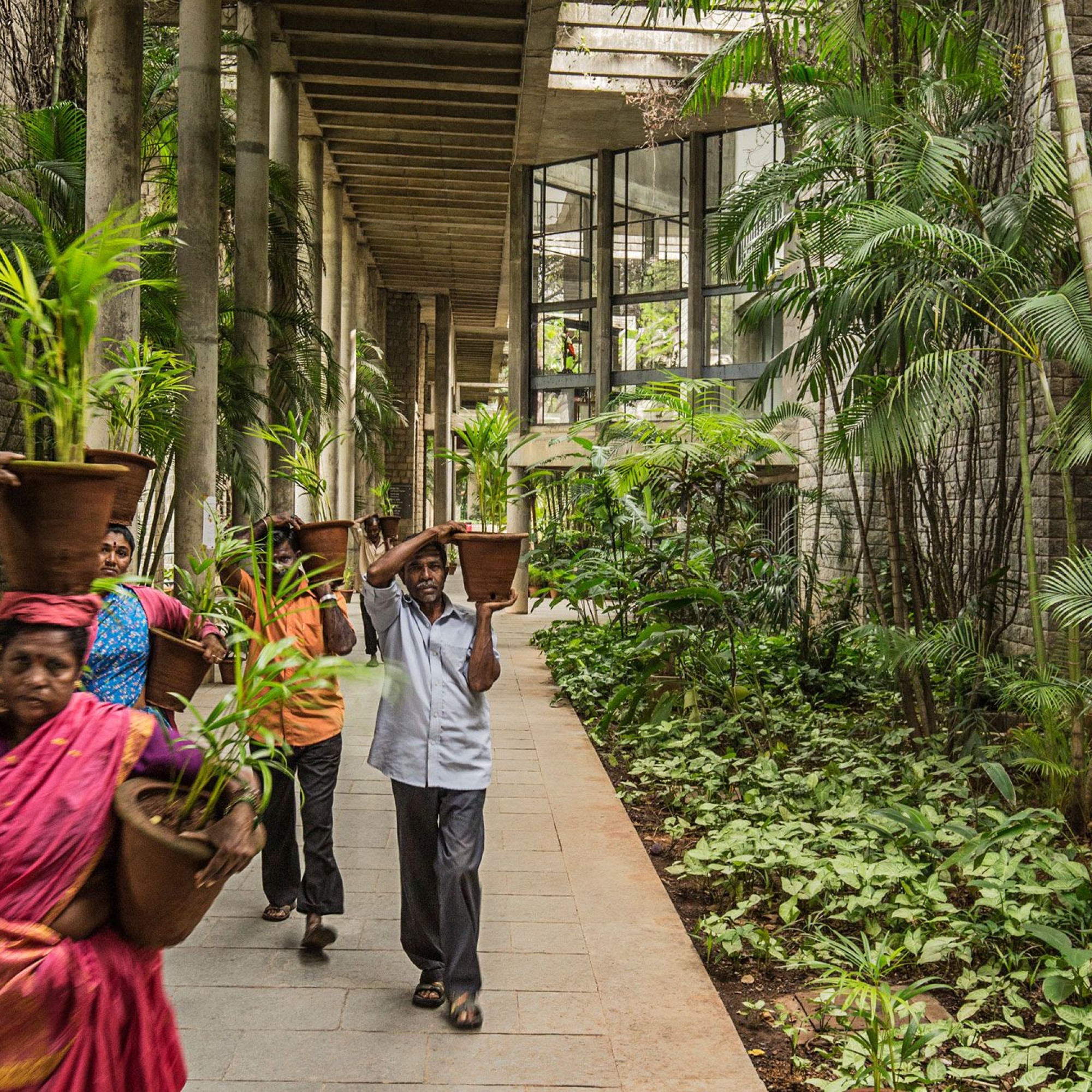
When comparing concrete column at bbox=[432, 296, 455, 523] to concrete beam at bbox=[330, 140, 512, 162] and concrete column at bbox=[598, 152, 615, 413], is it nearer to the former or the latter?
concrete column at bbox=[598, 152, 615, 413]

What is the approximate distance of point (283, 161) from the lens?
44.2 ft

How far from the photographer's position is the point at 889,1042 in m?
3.21

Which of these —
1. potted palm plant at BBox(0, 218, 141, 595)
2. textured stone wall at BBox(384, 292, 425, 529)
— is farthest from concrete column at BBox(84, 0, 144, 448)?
textured stone wall at BBox(384, 292, 425, 529)

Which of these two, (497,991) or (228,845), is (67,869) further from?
(497,991)

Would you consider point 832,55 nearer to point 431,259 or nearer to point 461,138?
point 461,138

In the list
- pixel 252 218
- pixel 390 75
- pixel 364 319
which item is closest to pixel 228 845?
pixel 252 218

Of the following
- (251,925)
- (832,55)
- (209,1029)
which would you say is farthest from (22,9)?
(209,1029)

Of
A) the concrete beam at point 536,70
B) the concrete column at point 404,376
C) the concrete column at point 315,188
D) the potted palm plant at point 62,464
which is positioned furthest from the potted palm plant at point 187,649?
the concrete column at point 404,376

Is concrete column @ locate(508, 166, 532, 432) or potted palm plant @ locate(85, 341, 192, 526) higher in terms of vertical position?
concrete column @ locate(508, 166, 532, 432)

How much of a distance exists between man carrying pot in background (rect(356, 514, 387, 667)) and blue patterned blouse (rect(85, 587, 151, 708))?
634mm

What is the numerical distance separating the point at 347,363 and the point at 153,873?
57.5 feet

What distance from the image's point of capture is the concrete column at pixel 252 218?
10.8 metres

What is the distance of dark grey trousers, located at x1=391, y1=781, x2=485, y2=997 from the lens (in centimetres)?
369

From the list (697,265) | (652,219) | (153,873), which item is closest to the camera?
(153,873)
